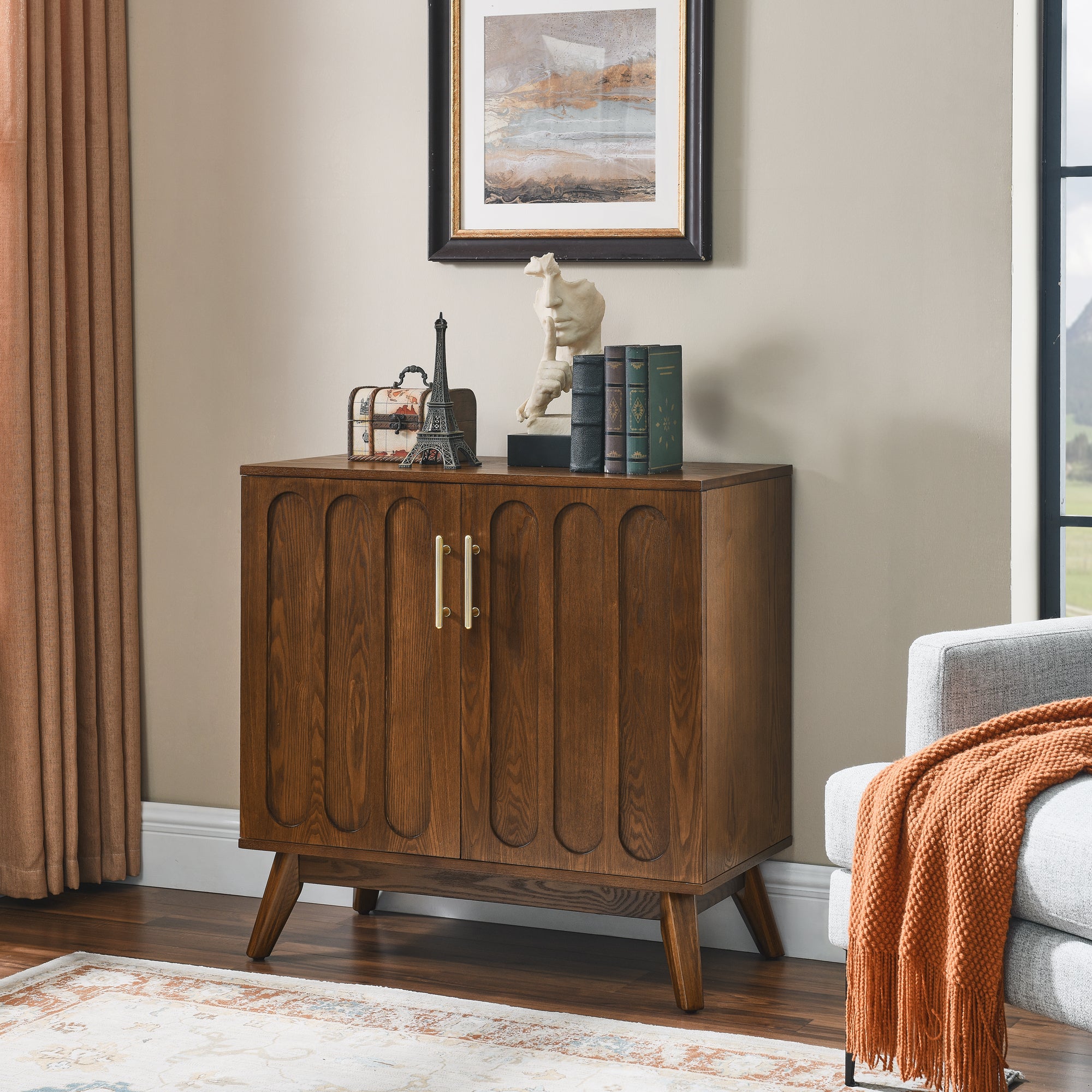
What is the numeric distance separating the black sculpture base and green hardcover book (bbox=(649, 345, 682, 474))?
0.58 feet

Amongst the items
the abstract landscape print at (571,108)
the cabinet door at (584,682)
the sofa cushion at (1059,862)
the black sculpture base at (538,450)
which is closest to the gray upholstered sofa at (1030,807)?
the sofa cushion at (1059,862)

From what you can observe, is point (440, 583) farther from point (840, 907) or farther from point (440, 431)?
point (840, 907)

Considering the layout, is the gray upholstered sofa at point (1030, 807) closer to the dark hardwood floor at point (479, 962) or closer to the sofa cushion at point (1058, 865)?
the sofa cushion at point (1058, 865)

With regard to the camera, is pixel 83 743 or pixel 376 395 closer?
pixel 376 395

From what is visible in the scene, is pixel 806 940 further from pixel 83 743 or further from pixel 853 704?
pixel 83 743

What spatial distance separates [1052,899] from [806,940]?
1.17m

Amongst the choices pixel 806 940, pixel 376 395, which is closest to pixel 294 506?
pixel 376 395

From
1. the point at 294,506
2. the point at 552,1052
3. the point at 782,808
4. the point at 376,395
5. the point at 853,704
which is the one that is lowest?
the point at 552,1052

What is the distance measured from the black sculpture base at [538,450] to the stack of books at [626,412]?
7 cm

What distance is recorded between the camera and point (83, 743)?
3.33m

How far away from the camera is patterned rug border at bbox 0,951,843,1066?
248 cm

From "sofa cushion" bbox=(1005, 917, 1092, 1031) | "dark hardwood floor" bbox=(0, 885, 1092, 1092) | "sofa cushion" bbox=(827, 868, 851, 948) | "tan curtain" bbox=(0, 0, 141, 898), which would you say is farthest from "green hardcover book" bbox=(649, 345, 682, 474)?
"tan curtain" bbox=(0, 0, 141, 898)

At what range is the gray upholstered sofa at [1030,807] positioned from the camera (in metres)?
1.83

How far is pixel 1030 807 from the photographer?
191 centimetres
